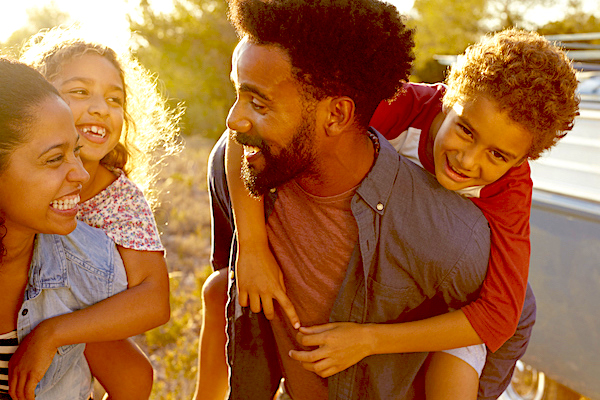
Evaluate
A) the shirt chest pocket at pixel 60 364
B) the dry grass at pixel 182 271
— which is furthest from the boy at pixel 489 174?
the dry grass at pixel 182 271

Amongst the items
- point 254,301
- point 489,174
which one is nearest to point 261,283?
point 254,301

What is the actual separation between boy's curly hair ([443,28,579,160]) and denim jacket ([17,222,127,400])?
4.65 feet

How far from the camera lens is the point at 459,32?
1428cm

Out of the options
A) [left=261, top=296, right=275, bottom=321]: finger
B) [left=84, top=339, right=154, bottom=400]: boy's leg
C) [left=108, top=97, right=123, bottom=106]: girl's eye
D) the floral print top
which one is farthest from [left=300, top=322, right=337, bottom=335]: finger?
[left=108, top=97, right=123, bottom=106]: girl's eye

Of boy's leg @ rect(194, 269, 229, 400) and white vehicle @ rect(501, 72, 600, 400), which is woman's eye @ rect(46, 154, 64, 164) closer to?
boy's leg @ rect(194, 269, 229, 400)

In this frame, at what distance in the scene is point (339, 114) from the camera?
1.97 metres

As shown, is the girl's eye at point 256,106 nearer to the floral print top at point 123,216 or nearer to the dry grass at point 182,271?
the floral print top at point 123,216

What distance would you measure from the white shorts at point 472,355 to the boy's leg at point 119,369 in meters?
1.20

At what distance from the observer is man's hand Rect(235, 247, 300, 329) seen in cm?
204

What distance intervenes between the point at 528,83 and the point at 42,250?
174 centimetres

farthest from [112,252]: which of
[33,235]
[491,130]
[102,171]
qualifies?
[491,130]

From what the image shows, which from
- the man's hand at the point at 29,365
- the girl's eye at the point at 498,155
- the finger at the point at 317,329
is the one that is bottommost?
the finger at the point at 317,329

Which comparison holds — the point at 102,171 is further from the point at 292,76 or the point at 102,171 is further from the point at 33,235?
the point at 292,76

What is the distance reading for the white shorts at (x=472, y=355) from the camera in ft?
6.34
